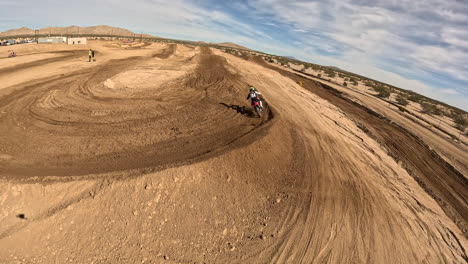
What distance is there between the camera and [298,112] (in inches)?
608

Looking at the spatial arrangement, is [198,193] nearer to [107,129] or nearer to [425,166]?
[107,129]

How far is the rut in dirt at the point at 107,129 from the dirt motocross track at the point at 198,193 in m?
0.07

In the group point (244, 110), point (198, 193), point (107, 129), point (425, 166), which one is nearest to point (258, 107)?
point (244, 110)

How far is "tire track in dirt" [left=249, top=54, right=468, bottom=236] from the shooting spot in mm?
9656

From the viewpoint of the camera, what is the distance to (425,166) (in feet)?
41.9

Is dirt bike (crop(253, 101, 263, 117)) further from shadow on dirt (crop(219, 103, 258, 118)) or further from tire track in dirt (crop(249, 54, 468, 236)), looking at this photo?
tire track in dirt (crop(249, 54, 468, 236))

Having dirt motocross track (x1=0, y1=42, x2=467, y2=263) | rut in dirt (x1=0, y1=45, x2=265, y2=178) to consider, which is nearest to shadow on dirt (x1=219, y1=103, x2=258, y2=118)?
dirt motocross track (x1=0, y1=42, x2=467, y2=263)

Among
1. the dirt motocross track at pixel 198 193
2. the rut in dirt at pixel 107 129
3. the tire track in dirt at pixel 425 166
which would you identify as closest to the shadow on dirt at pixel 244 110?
the dirt motocross track at pixel 198 193

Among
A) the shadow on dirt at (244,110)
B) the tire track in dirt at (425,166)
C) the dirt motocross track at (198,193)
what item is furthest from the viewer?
the shadow on dirt at (244,110)

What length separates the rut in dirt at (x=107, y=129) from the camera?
7586 millimetres

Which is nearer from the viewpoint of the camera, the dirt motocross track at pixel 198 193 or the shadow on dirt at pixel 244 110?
the dirt motocross track at pixel 198 193

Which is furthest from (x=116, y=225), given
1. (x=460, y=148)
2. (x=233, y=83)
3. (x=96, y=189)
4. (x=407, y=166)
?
(x=460, y=148)

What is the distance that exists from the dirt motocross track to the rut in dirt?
7 centimetres

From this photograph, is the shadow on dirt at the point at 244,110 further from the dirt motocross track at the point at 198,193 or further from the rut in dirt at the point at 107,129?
the rut in dirt at the point at 107,129
